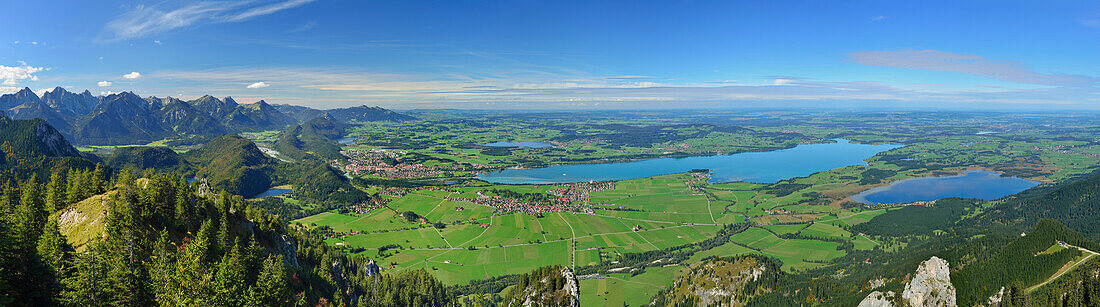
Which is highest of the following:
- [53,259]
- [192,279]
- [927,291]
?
[53,259]

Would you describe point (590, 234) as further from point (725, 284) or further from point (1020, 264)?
point (1020, 264)

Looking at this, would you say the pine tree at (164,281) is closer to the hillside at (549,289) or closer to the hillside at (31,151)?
the hillside at (549,289)

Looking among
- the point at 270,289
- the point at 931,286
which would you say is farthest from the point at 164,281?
the point at 931,286

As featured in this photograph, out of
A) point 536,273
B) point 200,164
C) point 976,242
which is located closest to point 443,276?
point 536,273

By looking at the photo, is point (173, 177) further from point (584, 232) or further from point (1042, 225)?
point (1042, 225)

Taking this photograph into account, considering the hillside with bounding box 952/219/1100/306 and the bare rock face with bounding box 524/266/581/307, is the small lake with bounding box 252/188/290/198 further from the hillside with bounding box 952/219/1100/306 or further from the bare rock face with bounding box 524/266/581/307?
the hillside with bounding box 952/219/1100/306

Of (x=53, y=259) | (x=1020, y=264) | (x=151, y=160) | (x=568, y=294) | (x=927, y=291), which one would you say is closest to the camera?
(x=53, y=259)
